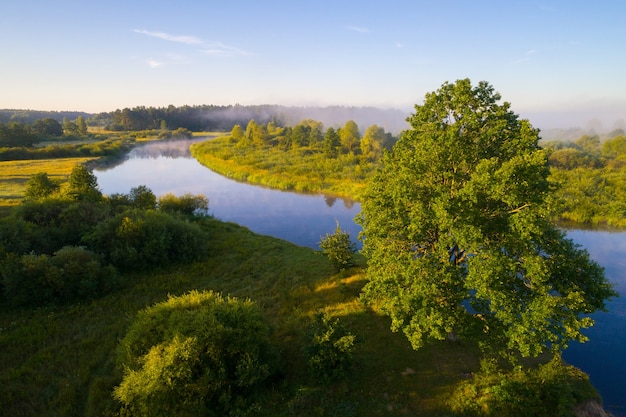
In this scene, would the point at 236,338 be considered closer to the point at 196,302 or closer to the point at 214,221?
the point at 196,302

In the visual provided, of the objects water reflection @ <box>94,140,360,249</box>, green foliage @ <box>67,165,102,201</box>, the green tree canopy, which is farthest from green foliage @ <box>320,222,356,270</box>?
the green tree canopy

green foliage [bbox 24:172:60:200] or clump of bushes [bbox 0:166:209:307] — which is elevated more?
green foliage [bbox 24:172:60:200]

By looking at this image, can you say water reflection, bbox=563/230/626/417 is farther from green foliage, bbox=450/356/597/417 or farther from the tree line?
the tree line

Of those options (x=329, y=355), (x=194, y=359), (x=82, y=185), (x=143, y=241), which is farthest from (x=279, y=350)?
(x=82, y=185)

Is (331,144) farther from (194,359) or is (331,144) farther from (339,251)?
(194,359)

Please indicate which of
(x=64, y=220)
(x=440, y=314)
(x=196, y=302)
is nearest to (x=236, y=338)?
(x=196, y=302)

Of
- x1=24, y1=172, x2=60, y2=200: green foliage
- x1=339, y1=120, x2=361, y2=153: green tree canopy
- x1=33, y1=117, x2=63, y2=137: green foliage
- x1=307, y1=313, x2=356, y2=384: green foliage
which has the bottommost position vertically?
x1=307, y1=313, x2=356, y2=384: green foliage
